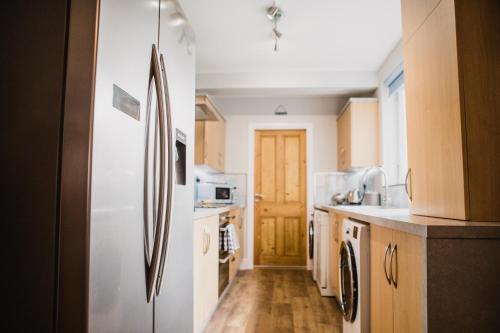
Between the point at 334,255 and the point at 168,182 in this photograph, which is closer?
the point at 168,182

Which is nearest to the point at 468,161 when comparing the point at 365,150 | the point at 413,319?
the point at 413,319

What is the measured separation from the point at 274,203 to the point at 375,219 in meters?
3.52

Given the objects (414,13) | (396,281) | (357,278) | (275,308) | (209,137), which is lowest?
(275,308)

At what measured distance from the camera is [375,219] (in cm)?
170

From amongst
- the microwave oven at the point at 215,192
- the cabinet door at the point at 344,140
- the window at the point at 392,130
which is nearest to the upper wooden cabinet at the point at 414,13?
the window at the point at 392,130

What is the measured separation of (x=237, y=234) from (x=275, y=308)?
139cm

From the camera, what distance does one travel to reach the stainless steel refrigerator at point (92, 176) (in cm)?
79

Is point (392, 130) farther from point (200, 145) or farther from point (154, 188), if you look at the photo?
point (154, 188)

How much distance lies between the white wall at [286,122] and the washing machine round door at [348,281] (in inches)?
104

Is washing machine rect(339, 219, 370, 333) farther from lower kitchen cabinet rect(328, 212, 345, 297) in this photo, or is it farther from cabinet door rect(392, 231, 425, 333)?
lower kitchen cabinet rect(328, 212, 345, 297)

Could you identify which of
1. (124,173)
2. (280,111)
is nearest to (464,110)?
(124,173)

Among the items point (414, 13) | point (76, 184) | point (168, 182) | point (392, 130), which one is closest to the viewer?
point (76, 184)

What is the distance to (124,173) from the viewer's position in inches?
37.9

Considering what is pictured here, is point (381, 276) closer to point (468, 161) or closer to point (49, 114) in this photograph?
point (468, 161)
